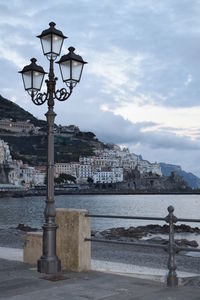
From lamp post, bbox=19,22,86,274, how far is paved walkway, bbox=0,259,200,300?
16.3 inches

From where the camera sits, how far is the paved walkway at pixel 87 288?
6.41m

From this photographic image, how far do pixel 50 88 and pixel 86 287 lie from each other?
3.89 metres

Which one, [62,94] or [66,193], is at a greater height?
[62,94]

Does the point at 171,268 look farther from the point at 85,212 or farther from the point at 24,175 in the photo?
the point at 24,175

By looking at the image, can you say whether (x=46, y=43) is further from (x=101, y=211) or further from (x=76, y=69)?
(x=101, y=211)

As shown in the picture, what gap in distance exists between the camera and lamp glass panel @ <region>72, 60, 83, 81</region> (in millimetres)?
8688

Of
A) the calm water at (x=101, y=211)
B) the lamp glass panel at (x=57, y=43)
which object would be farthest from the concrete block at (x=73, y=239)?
the calm water at (x=101, y=211)

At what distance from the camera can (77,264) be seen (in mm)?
8469

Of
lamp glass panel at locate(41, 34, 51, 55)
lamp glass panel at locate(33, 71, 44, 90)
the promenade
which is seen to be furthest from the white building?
the promenade

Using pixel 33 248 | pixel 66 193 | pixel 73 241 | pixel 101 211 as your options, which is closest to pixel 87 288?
pixel 73 241

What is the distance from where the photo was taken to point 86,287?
7.05m

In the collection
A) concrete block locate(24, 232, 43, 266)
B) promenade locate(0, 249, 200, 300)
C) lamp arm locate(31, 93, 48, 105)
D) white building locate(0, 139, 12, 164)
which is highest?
white building locate(0, 139, 12, 164)

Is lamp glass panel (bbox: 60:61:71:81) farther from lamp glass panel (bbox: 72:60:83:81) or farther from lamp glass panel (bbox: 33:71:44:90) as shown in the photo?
lamp glass panel (bbox: 33:71:44:90)

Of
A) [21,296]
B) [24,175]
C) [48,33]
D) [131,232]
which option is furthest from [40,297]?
[24,175]
